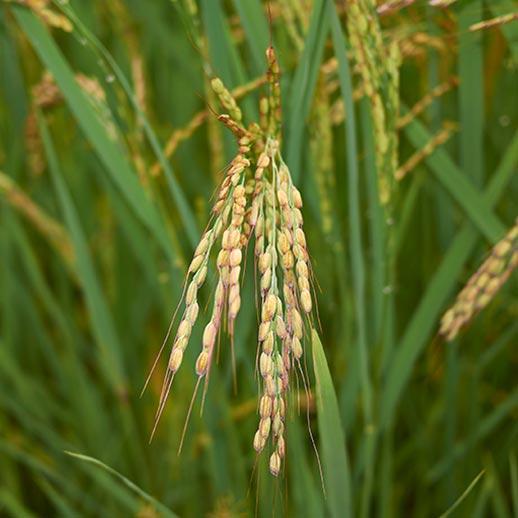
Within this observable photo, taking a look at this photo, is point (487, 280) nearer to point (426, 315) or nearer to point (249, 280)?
point (426, 315)

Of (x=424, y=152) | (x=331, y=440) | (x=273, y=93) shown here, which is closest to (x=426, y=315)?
(x=424, y=152)

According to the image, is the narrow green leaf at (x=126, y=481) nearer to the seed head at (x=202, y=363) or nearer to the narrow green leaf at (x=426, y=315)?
the seed head at (x=202, y=363)

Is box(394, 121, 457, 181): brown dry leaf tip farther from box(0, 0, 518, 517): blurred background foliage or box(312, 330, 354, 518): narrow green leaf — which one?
box(312, 330, 354, 518): narrow green leaf

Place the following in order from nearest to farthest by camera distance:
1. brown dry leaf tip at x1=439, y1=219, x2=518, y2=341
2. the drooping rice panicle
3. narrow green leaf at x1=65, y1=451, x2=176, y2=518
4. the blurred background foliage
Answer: the drooping rice panicle, narrow green leaf at x1=65, y1=451, x2=176, y2=518, brown dry leaf tip at x1=439, y1=219, x2=518, y2=341, the blurred background foliage

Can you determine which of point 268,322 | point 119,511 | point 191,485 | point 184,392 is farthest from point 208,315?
point 268,322

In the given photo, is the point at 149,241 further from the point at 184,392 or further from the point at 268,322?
the point at 268,322

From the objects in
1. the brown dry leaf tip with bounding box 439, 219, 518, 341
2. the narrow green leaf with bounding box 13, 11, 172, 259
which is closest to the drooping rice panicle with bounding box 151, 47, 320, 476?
the brown dry leaf tip with bounding box 439, 219, 518, 341

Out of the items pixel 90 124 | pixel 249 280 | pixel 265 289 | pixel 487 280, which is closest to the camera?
pixel 265 289
